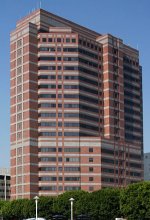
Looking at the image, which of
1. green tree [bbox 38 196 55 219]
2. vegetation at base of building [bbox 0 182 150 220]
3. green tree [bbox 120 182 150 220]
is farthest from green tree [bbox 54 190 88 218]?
green tree [bbox 120 182 150 220]

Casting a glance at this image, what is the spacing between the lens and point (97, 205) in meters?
144

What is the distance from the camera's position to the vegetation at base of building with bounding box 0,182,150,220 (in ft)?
416

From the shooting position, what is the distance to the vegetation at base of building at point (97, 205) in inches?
4995

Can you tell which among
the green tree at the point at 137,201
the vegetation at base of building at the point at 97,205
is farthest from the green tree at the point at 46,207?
the green tree at the point at 137,201

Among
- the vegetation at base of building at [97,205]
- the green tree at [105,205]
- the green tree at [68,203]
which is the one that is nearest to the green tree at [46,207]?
the vegetation at base of building at [97,205]

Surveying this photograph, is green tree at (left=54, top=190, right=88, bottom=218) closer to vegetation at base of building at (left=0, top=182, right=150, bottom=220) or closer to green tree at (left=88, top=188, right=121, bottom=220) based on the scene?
vegetation at base of building at (left=0, top=182, right=150, bottom=220)

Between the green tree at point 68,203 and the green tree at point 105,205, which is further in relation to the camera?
the green tree at point 68,203

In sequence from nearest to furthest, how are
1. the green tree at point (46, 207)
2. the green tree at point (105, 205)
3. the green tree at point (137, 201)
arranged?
the green tree at point (137, 201) < the green tree at point (105, 205) < the green tree at point (46, 207)

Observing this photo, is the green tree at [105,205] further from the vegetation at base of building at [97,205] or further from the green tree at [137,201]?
the green tree at [137,201]

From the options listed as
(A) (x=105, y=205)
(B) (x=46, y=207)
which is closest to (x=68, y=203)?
(B) (x=46, y=207)

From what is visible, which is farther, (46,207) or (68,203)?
(46,207)

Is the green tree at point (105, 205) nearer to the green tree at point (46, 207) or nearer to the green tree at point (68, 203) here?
the green tree at point (68, 203)

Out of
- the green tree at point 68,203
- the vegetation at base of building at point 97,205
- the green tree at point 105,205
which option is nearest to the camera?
the vegetation at base of building at point 97,205

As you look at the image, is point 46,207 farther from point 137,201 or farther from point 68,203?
point 137,201
